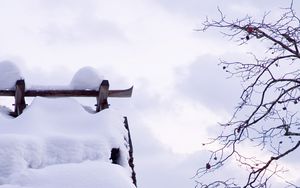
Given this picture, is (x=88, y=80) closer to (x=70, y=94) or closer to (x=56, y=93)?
(x=70, y=94)

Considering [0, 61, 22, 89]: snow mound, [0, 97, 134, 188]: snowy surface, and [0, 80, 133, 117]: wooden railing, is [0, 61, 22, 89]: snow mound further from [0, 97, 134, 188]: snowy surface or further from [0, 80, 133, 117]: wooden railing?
[0, 97, 134, 188]: snowy surface

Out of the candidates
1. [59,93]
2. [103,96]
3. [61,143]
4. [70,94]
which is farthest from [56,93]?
[61,143]

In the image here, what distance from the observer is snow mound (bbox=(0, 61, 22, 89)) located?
23.0 ft

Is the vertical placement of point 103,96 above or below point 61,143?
above

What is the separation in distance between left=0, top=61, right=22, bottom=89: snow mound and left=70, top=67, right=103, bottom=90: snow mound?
2.28ft

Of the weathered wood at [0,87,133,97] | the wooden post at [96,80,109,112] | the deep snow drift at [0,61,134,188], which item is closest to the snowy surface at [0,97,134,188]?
the deep snow drift at [0,61,134,188]

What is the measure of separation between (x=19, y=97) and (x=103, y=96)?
0.97 metres

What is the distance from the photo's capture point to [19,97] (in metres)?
6.98

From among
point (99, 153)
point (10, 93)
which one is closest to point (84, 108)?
point (10, 93)

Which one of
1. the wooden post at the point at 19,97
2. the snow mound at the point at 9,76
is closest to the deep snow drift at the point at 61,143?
the snow mound at the point at 9,76

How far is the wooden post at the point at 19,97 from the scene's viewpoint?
6.92 meters

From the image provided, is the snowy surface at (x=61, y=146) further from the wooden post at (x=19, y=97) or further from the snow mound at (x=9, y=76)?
the snow mound at (x=9, y=76)

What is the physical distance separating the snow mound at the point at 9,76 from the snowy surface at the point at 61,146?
1.22ft

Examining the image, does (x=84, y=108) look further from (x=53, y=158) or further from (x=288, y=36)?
(x=288, y=36)
